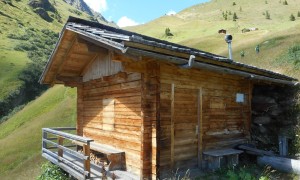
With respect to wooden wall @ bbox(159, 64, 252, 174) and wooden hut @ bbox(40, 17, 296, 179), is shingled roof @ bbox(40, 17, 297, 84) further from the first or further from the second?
wooden wall @ bbox(159, 64, 252, 174)

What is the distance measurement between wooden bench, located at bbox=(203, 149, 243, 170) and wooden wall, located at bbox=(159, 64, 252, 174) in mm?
289

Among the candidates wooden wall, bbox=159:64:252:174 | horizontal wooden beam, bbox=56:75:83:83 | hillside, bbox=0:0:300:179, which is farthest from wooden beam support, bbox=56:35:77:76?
hillside, bbox=0:0:300:179

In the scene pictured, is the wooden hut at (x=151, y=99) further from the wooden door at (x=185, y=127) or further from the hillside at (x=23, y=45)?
the hillside at (x=23, y=45)

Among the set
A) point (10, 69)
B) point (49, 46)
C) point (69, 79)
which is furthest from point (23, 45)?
point (69, 79)

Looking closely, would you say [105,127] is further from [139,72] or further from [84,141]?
[139,72]

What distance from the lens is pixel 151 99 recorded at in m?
9.64

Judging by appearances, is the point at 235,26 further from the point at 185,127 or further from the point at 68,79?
the point at 185,127

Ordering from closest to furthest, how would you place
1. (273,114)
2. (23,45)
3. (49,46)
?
(273,114) → (23,45) → (49,46)

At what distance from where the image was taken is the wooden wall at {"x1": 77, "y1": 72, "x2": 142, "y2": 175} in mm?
10078

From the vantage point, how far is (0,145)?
1321 inches

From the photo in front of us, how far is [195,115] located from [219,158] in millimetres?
1694

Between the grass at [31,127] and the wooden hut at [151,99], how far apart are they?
1532cm

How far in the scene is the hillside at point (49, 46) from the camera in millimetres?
27184

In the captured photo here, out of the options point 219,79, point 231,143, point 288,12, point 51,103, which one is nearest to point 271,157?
point 231,143
